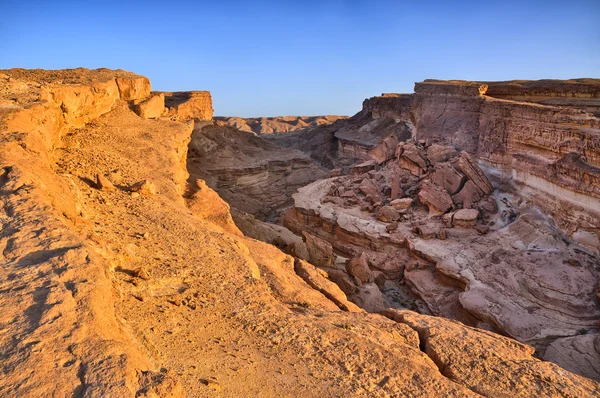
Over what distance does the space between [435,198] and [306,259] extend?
7515mm

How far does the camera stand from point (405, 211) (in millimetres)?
15930

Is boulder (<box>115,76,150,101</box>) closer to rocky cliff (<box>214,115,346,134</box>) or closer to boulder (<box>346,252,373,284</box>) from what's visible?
boulder (<box>346,252,373,284</box>)

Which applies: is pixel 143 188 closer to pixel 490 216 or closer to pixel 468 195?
pixel 490 216

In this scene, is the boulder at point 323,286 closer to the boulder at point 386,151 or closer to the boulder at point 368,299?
the boulder at point 368,299

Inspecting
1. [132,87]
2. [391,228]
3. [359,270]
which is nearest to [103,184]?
[359,270]

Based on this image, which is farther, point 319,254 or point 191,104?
point 191,104

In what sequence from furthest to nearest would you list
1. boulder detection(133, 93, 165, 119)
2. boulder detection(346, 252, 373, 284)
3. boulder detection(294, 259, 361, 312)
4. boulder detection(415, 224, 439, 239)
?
boulder detection(415, 224, 439, 239) → boulder detection(133, 93, 165, 119) → boulder detection(346, 252, 373, 284) → boulder detection(294, 259, 361, 312)

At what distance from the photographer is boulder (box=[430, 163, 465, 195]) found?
15.7m

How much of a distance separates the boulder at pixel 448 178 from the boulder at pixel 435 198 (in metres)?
0.34

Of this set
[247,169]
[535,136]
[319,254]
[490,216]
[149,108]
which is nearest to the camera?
[319,254]

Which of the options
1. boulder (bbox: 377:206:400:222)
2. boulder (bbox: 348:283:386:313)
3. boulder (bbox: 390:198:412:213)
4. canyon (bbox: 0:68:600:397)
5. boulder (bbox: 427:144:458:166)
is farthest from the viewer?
boulder (bbox: 427:144:458:166)

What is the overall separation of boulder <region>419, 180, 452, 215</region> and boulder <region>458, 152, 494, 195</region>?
1.18 metres

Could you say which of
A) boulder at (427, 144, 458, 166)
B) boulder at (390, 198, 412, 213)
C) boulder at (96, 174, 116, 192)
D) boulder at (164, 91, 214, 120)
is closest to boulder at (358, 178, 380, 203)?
boulder at (390, 198, 412, 213)

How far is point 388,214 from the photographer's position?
51.5 ft
